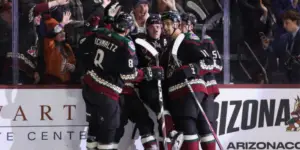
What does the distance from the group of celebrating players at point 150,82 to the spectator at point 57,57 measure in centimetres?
29

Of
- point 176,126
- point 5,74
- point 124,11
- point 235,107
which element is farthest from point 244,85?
point 5,74

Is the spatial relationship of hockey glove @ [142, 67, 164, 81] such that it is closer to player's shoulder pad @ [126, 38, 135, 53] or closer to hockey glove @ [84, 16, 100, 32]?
player's shoulder pad @ [126, 38, 135, 53]

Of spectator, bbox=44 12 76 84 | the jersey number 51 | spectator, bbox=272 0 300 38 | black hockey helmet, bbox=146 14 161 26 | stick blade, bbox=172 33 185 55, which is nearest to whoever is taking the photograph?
the jersey number 51

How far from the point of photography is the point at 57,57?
6.22 meters

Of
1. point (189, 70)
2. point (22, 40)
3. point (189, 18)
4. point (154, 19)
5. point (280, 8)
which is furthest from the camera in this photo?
point (280, 8)

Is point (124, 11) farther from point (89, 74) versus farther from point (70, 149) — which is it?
point (70, 149)

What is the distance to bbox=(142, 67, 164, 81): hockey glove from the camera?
19.2ft

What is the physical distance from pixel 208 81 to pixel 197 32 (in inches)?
17.1

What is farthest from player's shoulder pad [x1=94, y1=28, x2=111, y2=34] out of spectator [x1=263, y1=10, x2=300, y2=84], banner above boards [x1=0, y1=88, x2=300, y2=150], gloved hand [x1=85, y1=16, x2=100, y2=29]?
spectator [x1=263, y1=10, x2=300, y2=84]

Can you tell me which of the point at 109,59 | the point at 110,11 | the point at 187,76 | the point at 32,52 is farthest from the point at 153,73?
the point at 32,52

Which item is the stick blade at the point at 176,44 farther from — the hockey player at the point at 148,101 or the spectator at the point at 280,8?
the spectator at the point at 280,8

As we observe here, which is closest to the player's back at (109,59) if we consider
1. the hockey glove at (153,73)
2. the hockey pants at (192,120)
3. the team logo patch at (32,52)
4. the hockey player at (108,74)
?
the hockey player at (108,74)

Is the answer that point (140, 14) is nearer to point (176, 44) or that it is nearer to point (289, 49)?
point (176, 44)

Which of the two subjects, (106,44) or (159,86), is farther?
(159,86)
